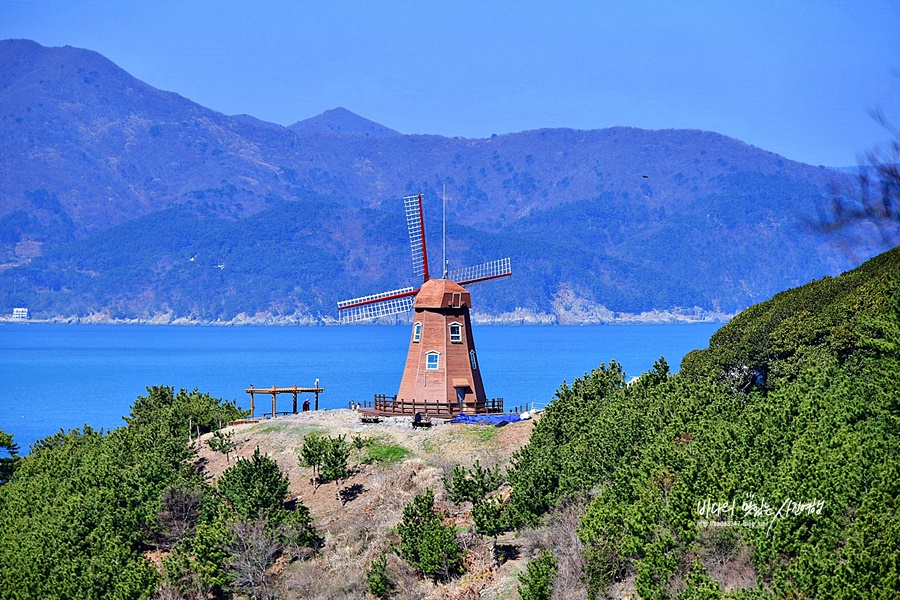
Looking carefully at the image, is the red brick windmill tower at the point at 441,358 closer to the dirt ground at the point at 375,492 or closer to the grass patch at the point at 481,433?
the dirt ground at the point at 375,492

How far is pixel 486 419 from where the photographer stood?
62531 mm

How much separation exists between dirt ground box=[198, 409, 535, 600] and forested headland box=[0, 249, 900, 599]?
363 mm

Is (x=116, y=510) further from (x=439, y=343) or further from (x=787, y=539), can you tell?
(x=787, y=539)

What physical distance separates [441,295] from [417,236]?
458 inches

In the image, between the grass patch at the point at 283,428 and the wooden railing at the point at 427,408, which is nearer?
the grass patch at the point at 283,428

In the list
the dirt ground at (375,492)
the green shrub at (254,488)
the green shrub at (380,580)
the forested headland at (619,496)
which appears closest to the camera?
the forested headland at (619,496)

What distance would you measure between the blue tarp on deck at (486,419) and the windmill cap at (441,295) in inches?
240

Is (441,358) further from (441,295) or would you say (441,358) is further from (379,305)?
(379,305)

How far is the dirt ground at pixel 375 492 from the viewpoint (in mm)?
44250

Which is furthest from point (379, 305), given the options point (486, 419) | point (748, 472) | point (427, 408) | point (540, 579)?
point (748, 472)

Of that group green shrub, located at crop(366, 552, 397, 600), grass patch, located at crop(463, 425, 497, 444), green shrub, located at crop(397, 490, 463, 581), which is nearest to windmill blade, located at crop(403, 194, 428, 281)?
grass patch, located at crop(463, 425, 497, 444)

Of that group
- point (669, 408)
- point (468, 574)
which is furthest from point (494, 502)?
point (669, 408)

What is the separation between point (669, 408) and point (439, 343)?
888 inches

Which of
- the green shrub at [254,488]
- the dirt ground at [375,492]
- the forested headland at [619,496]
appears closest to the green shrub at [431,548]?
the forested headland at [619,496]
